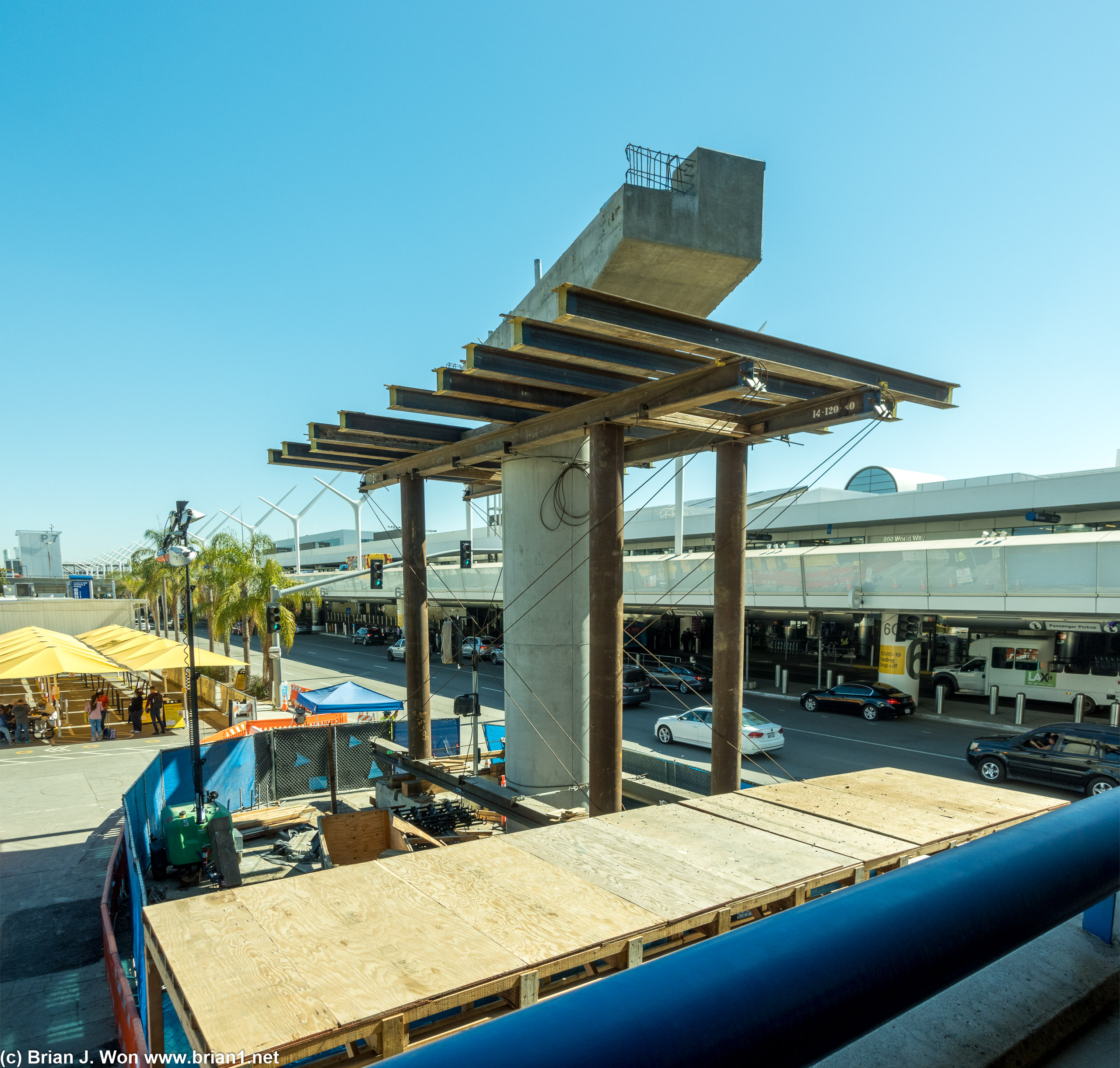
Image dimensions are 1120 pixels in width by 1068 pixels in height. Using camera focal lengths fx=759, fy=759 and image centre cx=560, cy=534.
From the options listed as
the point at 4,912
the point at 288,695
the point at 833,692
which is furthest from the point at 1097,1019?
the point at 288,695

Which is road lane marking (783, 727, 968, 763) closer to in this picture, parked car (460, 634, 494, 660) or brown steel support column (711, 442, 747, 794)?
brown steel support column (711, 442, 747, 794)

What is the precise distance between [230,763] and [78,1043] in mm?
9717

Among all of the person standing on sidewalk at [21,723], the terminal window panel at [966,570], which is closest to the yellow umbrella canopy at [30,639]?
the person standing on sidewalk at [21,723]

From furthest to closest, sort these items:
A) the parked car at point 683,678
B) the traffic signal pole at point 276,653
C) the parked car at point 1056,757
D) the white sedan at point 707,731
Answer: the parked car at point 683,678 → the traffic signal pole at point 276,653 → the white sedan at point 707,731 → the parked car at point 1056,757

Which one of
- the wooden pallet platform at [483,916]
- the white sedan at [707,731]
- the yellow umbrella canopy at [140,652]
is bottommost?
the white sedan at [707,731]

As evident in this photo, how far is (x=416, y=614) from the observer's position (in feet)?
54.3

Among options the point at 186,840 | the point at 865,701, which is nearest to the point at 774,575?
the point at 865,701

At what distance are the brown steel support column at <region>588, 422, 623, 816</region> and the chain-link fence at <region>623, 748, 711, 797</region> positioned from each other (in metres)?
3.55

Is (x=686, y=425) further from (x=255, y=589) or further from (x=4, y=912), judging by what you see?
(x=255, y=589)

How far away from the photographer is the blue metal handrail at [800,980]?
2.67 feet

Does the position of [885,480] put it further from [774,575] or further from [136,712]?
[136,712]

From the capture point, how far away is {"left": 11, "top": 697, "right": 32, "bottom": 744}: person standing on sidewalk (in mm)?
25562

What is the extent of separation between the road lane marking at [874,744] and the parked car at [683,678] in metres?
6.34

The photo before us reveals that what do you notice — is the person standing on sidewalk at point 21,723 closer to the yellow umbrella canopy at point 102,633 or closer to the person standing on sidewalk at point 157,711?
the person standing on sidewalk at point 157,711
